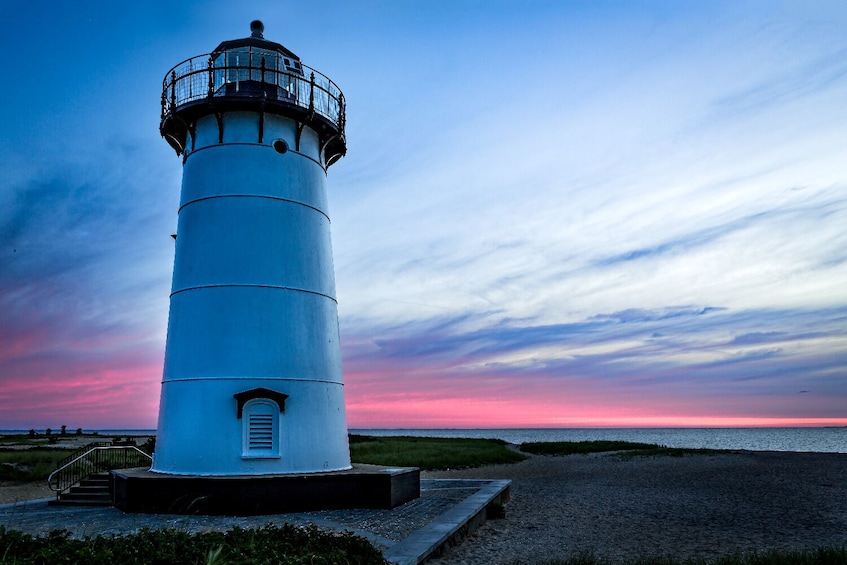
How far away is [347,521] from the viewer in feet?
43.4

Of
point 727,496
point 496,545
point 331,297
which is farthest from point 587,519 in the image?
point 331,297

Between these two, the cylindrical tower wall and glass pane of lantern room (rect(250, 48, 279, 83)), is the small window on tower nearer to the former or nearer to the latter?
the cylindrical tower wall

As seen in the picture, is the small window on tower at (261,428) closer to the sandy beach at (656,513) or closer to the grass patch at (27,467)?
A: the sandy beach at (656,513)

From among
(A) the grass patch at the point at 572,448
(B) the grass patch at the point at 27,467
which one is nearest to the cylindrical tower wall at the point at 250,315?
(B) the grass patch at the point at 27,467

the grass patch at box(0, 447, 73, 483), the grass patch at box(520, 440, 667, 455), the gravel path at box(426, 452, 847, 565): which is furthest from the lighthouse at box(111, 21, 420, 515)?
the grass patch at box(520, 440, 667, 455)

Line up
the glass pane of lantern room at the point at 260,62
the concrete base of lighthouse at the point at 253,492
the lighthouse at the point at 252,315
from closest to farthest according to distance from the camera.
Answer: the concrete base of lighthouse at the point at 253,492, the lighthouse at the point at 252,315, the glass pane of lantern room at the point at 260,62

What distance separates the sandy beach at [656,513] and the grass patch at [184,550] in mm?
3447

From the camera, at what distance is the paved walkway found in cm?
1121

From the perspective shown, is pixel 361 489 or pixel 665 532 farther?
pixel 361 489

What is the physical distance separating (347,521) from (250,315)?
5462 millimetres

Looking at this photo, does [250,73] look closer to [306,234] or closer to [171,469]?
[306,234]

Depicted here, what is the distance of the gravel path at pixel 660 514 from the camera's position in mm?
12461

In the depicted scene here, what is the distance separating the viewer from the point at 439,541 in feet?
36.6

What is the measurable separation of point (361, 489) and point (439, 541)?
14.4 feet
